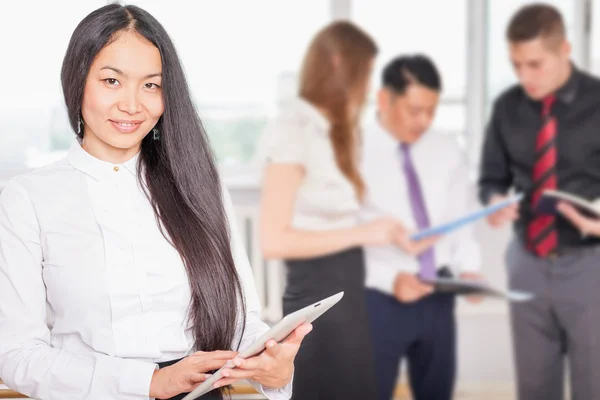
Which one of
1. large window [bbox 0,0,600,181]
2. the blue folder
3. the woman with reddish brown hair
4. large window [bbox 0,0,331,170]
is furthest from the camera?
large window [bbox 0,0,600,181]

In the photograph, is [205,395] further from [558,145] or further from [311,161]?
[558,145]

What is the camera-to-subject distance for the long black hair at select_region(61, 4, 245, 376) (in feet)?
2.30

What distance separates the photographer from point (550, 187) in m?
1.56

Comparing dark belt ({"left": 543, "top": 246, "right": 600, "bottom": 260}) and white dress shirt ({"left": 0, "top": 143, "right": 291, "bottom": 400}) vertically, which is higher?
white dress shirt ({"left": 0, "top": 143, "right": 291, "bottom": 400})

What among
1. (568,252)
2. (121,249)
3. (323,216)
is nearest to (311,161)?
(323,216)

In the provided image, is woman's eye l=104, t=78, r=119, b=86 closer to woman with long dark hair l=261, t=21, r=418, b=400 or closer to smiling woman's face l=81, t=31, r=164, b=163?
smiling woman's face l=81, t=31, r=164, b=163

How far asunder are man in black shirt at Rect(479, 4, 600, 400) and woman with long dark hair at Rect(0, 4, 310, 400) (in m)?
0.96

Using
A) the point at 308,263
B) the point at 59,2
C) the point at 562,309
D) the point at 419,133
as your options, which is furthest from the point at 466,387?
the point at 59,2

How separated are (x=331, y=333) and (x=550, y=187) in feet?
1.97

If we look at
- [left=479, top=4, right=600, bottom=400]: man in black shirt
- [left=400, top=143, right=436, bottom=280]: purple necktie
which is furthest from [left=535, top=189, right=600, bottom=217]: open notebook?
[left=400, top=143, right=436, bottom=280]: purple necktie

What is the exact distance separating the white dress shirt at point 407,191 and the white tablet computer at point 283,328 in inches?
33.7

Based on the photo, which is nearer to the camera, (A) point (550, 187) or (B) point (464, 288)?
(B) point (464, 288)

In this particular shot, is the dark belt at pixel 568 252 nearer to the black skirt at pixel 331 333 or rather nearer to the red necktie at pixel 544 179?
the red necktie at pixel 544 179

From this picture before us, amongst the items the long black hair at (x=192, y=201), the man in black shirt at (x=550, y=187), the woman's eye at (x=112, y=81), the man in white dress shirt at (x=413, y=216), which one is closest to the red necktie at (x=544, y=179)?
the man in black shirt at (x=550, y=187)
